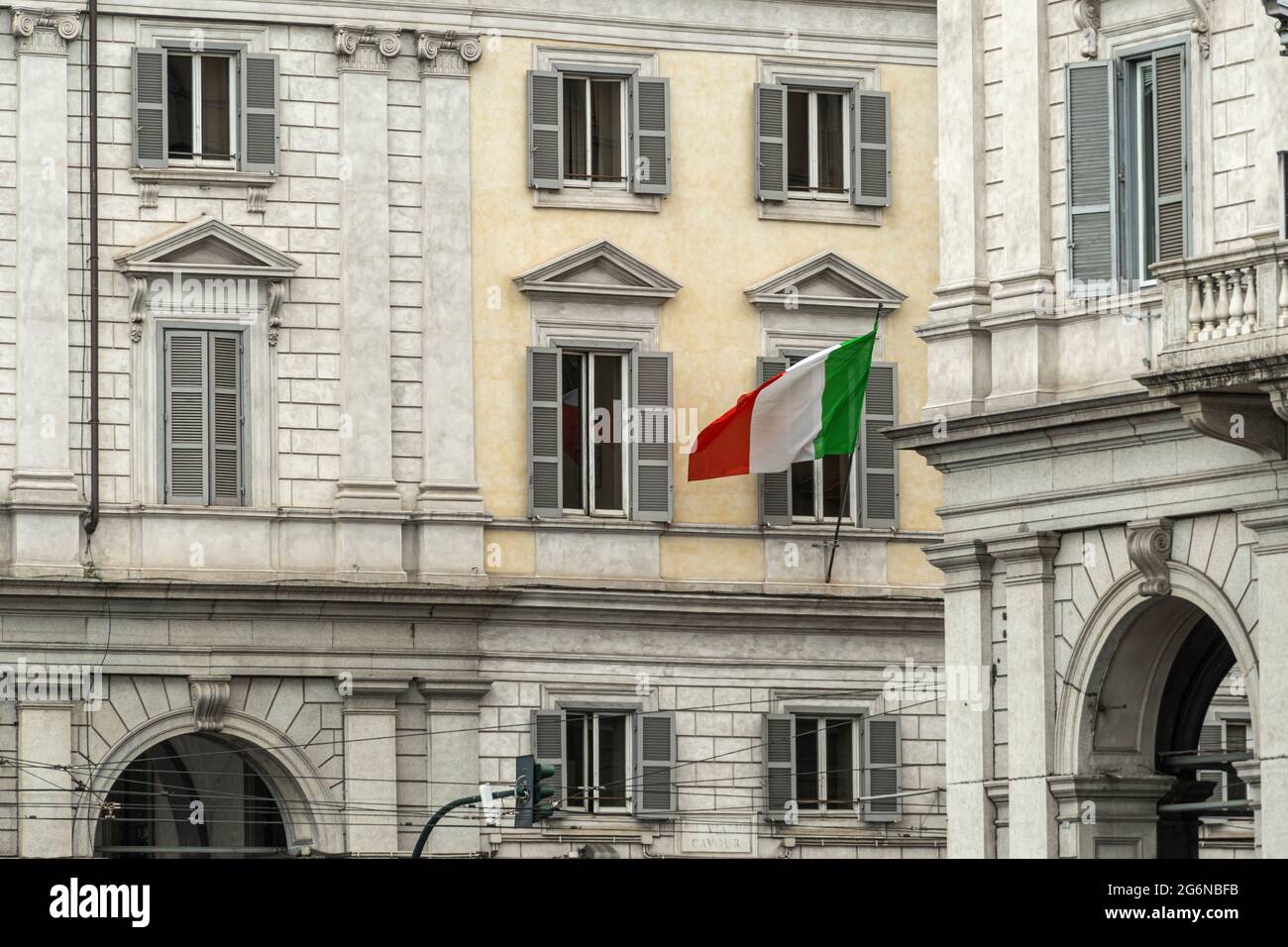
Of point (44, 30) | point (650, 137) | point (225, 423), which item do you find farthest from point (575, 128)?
point (44, 30)

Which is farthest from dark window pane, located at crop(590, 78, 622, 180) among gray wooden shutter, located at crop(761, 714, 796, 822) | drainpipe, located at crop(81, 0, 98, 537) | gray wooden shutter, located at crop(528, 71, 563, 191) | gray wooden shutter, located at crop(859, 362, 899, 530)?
gray wooden shutter, located at crop(761, 714, 796, 822)

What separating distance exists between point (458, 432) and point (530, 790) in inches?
244

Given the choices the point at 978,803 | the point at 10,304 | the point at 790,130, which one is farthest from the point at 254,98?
the point at 978,803

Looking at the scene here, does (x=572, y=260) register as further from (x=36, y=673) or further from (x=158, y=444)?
(x=36, y=673)

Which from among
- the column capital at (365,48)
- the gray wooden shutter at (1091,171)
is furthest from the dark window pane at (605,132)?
the gray wooden shutter at (1091,171)

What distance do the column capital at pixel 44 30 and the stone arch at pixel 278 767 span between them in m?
8.85

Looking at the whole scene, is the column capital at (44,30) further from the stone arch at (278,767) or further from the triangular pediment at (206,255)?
the stone arch at (278,767)

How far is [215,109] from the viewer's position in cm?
3869

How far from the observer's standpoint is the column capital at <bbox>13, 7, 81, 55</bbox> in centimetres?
3766

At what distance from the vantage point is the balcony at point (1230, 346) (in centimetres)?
2420

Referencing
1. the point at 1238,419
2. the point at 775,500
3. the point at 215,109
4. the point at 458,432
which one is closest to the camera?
the point at 1238,419

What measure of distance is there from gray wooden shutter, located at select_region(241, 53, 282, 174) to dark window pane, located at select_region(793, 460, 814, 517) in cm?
845

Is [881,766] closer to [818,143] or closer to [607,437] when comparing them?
[607,437]
